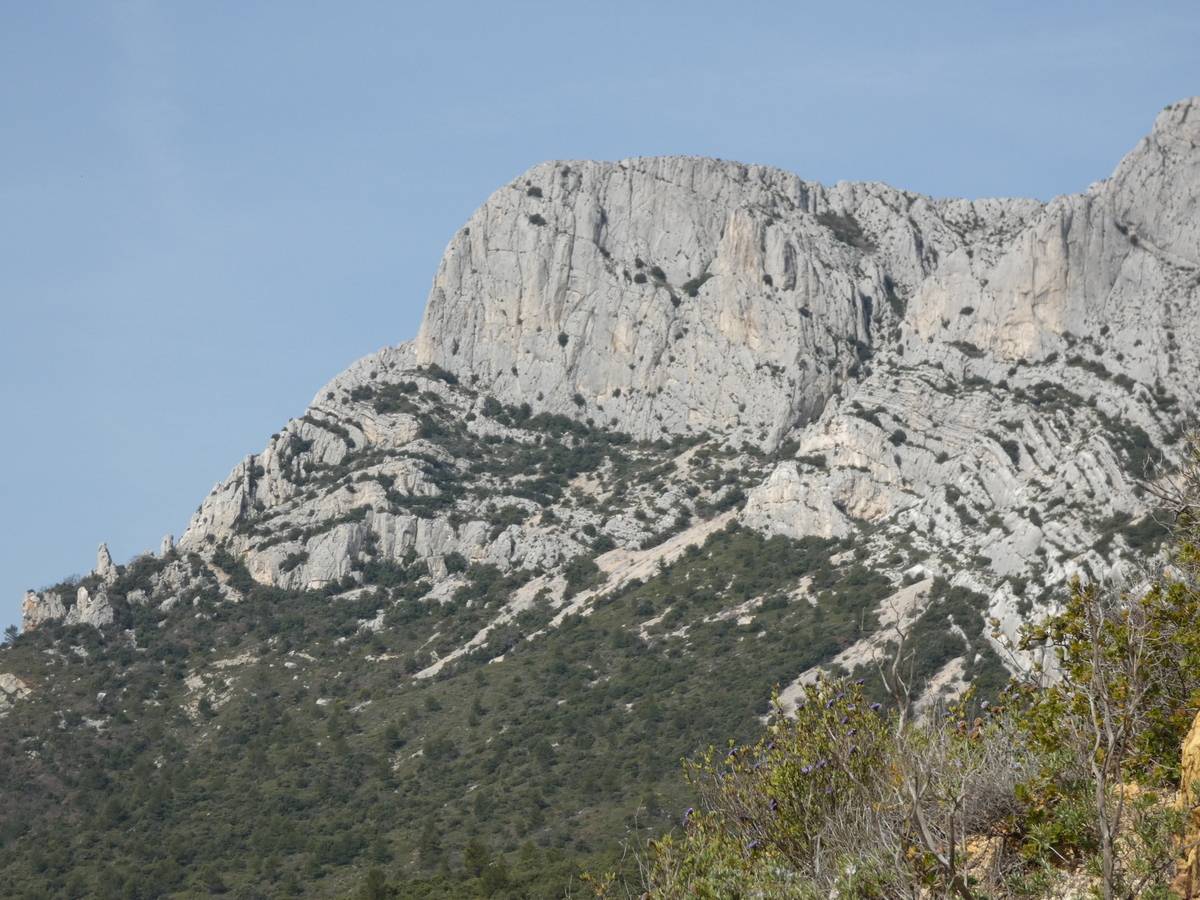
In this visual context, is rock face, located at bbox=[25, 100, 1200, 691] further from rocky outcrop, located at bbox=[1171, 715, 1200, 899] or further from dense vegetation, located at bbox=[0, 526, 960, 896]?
rocky outcrop, located at bbox=[1171, 715, 1200, 899]

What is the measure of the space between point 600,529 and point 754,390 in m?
17.5

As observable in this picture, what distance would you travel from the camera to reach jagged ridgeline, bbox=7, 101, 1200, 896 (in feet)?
254

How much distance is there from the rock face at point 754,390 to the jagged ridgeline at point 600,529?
0.29m

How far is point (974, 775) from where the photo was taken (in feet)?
56.4

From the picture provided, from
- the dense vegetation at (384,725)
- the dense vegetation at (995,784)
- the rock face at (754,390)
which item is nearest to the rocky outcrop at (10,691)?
the dense vegetation at (384,725)

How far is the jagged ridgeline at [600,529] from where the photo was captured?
77438 mm

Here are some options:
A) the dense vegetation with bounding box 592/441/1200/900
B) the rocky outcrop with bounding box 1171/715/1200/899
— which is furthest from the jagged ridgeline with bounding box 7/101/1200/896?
the rocky outcrop with bounding box 1171/715/1200/899

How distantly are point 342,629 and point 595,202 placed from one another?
5097 cm

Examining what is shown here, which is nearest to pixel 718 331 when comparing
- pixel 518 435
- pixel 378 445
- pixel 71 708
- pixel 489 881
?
pixel 518 435

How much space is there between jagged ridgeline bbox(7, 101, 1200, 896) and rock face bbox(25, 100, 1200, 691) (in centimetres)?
29

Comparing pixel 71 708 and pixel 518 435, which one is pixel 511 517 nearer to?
pixel 518 435

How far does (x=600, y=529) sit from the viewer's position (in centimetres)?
10831

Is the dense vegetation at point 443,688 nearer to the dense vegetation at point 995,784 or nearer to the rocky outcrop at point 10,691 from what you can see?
the rocky outcrop at point 10,691

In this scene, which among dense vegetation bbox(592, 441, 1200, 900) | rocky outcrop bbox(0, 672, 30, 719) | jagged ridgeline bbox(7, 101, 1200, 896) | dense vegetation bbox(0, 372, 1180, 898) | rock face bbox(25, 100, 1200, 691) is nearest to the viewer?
dense vegetation bbox(592, 441, 1200, 900)
